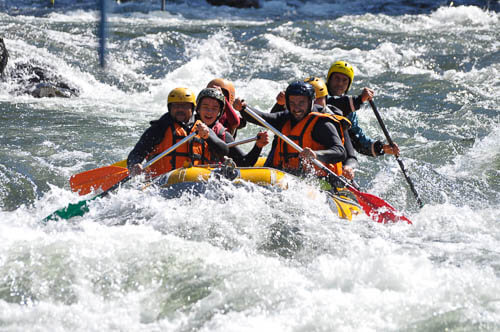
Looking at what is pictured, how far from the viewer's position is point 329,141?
18.3 ft

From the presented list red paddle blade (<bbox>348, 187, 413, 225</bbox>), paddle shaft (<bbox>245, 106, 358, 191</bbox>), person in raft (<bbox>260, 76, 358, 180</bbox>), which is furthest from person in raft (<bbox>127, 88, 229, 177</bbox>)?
red paddle blade (<bbox>348, 187, 413, 225</bbox>)

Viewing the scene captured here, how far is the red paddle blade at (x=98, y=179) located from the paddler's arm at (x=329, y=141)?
178 centimetres

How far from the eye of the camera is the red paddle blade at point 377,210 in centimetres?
550

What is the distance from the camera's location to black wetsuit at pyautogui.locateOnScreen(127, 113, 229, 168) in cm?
545

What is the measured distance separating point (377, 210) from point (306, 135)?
2.98ft

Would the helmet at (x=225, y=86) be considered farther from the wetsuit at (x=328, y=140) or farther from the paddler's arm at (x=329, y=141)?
the paddler's arm at (x=329, y=141)

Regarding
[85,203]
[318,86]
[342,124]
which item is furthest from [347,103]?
[85,203]

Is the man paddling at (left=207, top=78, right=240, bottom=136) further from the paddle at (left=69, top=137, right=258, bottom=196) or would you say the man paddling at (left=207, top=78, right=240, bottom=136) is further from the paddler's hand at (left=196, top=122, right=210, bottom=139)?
the paddler's hand at (left=196, top=122, right=210, bottom=139)

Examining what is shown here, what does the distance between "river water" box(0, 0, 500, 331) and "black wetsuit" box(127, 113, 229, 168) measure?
312mm

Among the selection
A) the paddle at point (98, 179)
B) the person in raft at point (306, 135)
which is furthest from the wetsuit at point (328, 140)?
the paddle at point (98, 179)

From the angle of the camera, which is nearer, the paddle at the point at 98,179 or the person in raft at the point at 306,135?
the person in raft at the point at 306,135

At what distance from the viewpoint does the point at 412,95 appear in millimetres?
12102

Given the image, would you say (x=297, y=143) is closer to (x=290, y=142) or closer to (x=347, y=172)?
(x=290, y=142)

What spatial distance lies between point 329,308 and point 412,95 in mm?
8949
